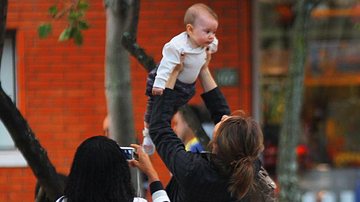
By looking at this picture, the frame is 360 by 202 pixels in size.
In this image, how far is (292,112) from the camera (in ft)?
26.6

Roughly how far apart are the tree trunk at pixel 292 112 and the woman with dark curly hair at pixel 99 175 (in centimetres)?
482

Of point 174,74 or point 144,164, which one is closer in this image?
point 144,164

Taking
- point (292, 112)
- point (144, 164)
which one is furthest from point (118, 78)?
point (292, 112)

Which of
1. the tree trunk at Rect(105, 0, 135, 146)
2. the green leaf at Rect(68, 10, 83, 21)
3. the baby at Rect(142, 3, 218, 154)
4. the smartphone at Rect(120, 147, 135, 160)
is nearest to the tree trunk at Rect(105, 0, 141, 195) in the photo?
the tree trunk at Rect(105, 0, 135, 146)

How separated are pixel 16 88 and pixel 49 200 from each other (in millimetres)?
4548

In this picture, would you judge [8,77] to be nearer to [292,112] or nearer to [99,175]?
[292,112]

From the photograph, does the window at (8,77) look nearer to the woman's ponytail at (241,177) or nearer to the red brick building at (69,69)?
the red brick building at (69,69)

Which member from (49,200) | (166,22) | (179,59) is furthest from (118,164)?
(166,22)

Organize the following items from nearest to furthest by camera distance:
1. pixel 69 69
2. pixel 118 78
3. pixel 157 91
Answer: pixel 157 91 < pixel 118 78 < pixel 69 69

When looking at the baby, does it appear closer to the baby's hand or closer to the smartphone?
the baby's hand

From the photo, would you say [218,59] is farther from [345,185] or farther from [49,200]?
[49,200]

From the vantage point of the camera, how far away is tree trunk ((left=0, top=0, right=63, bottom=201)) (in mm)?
4238

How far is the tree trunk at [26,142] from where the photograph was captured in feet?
13.9

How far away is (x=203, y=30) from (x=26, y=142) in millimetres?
1265
